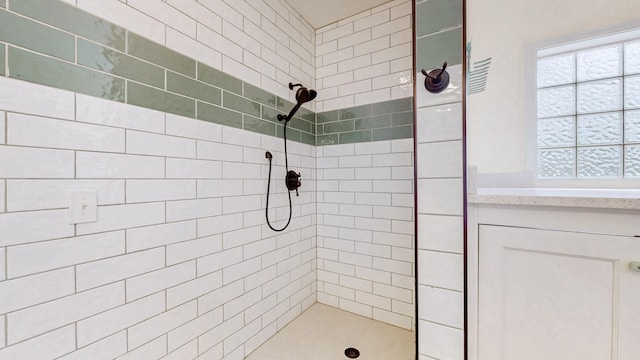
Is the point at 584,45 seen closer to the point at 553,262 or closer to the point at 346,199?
the point at 553,262

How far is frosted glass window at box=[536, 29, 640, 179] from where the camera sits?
1.50m

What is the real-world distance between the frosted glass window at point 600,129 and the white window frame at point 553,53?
0.84 feet

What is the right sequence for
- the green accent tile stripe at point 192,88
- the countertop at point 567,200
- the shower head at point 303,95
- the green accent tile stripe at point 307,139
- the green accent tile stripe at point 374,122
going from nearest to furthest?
the countertop at point 567,200, the green accent tile stripe at point 192,88, the shower head at point 303,95, the green accent tile stripe at point 374,122, the green accent tile stripe at point 307,139

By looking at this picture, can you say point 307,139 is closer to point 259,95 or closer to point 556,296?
point 259,95

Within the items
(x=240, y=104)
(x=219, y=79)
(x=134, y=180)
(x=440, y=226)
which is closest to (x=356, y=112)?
(x=240, y=104)

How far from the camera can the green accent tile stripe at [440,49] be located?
845mm

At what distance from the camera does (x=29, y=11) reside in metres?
0.75

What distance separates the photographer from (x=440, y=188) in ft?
2.85

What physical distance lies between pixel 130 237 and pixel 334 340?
1.44 m

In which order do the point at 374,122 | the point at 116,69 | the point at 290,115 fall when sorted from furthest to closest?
the point at 374,122, the point at 290,115, the point at 116,69

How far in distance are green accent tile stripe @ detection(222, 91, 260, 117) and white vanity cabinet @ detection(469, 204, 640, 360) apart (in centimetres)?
132

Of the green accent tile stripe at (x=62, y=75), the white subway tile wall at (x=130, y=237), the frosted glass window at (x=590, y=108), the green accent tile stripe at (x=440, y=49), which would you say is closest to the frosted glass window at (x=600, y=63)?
the frosted glass window at (x=590, y=108)

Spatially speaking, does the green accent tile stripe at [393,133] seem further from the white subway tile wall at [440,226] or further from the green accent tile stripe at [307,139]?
the white subway tile wall at [440,226]

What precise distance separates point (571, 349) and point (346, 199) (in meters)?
1.47
